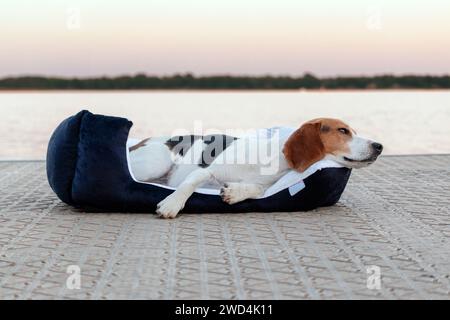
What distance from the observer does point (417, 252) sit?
432 centimetres

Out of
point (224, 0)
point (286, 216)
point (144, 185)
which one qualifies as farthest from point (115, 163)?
point (224, 0)

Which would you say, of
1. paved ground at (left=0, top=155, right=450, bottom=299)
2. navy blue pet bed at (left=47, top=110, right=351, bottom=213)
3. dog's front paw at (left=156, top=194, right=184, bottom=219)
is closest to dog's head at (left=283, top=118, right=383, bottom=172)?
navy blue pet bed at (left=47, top=110, right=351, bottom=213)

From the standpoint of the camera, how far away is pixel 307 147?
5.36 metres

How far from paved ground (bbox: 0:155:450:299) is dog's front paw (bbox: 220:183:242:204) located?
14 cm

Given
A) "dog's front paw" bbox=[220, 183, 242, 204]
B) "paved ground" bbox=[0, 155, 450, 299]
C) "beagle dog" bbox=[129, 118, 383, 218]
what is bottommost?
"paved ground" bbox=[0, 155, 450, 299]

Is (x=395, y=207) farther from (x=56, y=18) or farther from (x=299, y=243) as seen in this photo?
(x=56, y=18)

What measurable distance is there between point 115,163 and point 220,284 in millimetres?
1974

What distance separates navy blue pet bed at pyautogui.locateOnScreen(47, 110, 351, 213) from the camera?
211 inches

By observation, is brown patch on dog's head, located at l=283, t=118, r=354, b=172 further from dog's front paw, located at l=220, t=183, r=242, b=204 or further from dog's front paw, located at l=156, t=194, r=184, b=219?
dog's front paw, located at l=156, t=194, r=184, b=219

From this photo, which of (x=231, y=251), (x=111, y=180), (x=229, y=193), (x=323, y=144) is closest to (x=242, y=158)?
(x=229, y=193)

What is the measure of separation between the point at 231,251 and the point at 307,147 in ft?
4.34

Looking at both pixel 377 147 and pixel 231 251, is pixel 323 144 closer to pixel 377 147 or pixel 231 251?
pixel 377 147

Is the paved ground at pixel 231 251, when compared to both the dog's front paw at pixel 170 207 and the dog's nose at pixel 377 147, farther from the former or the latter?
the dog's nose at pixel 377 147
